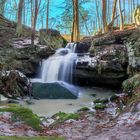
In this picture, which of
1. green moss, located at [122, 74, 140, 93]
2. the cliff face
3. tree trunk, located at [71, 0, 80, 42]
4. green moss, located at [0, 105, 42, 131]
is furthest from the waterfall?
green moss, located at [0, 105, 42, 131]

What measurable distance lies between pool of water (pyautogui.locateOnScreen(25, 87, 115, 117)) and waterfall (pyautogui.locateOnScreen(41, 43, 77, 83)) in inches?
39.4

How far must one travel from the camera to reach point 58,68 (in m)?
17.3

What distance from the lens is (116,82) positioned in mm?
16234

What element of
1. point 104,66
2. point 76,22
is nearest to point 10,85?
point 104,66

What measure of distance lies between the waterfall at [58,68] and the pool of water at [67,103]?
1.00 metres

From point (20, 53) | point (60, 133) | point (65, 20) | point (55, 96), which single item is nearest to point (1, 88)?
point (55, 96)

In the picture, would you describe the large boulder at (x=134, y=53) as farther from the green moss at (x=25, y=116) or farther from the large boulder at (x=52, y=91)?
the green moss at (x=25, y=116)

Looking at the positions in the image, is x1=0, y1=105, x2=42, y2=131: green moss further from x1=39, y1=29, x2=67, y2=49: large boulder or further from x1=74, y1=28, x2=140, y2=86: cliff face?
x1=39, y1=29, x2=67, y2=49: large boulder

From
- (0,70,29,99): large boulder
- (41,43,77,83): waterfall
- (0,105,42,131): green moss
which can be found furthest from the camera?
(41,43,77,83): waterfall

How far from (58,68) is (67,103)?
13.1ft

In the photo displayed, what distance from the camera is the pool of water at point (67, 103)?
472 inches

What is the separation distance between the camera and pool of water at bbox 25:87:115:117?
12.0 m

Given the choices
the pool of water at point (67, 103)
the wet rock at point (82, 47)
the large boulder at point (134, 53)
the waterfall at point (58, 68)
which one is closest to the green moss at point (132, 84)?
the pool of water at point (67, 103)

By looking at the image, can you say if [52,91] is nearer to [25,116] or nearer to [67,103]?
[67,103]
